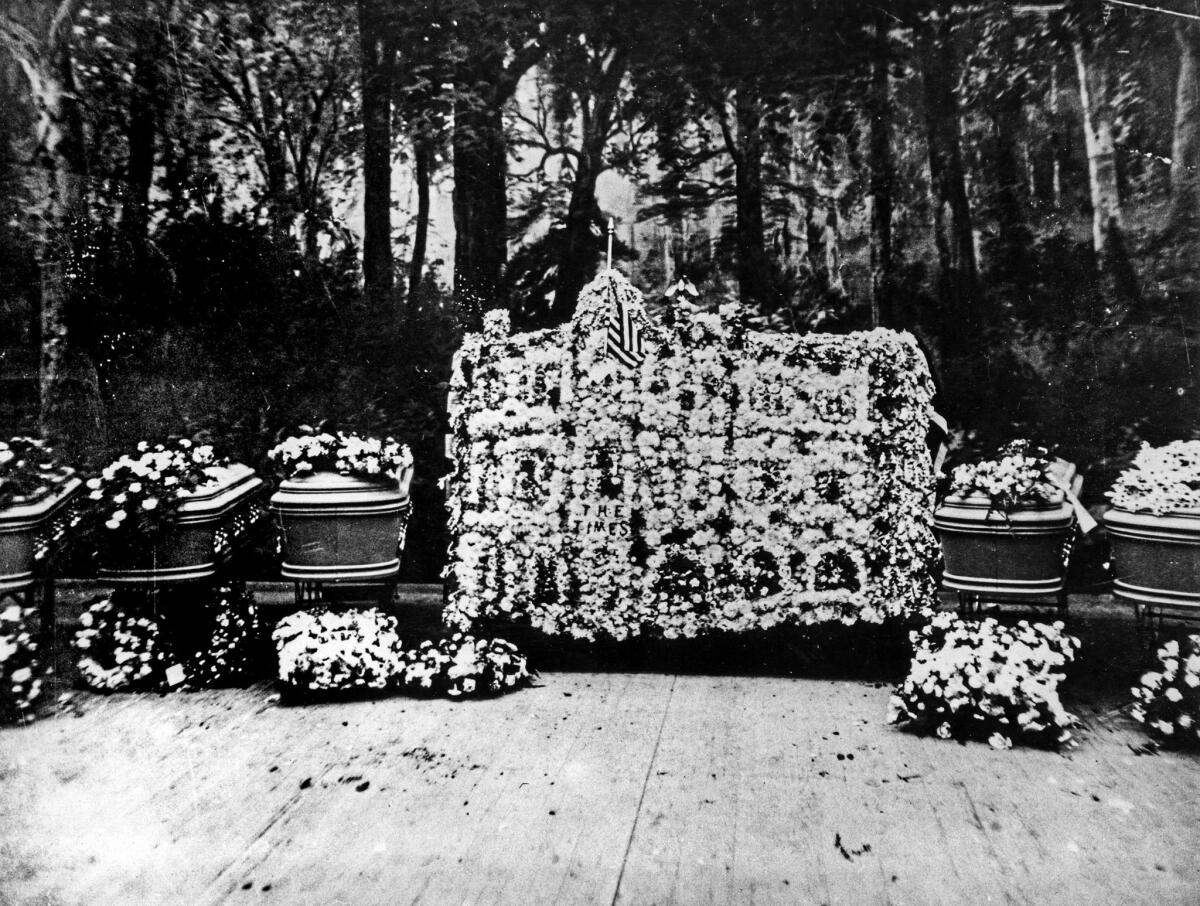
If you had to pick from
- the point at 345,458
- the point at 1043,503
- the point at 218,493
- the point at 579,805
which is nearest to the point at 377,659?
the point at 345,458

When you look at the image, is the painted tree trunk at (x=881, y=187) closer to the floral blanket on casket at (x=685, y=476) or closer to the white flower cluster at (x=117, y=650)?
the floral blanket on casket at (x=685, y=476)

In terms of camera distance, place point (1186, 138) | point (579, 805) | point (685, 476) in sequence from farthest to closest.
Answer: point (685, 476)
point (1186, 138)
point (579, 805)

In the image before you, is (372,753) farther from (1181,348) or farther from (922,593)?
(1181,348)

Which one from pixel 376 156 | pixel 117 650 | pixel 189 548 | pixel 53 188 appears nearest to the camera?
pixel 117 650

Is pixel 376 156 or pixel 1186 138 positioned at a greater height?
pixel 376 156

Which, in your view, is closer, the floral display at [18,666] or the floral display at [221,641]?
the floral display at [18,666]

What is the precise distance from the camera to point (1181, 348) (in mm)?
Answer: 4059

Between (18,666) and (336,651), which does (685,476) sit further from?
(18,666)

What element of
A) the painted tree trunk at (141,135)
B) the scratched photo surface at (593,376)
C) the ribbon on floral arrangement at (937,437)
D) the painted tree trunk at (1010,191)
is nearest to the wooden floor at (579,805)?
the scratched photo surface at (593,376)

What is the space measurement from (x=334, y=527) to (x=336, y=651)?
29.6 inches

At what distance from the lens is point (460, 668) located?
4.19 meters

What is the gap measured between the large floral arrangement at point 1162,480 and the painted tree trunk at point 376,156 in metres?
4.58

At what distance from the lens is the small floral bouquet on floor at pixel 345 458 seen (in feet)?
14.8

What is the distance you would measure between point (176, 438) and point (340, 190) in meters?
1.95
